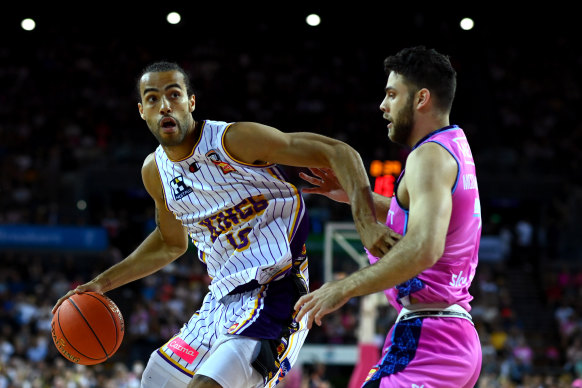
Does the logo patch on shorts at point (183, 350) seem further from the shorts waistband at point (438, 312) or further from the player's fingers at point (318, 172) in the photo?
the shorts waistband at point (438, 312)

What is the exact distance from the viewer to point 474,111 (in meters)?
22.7

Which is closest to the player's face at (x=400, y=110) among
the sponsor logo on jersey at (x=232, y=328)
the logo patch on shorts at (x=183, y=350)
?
the sponsor logo on jersey at (x=232, y=328)

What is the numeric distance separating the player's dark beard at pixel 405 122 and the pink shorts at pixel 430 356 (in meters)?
0.85

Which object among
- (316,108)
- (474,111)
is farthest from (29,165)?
(474,111)

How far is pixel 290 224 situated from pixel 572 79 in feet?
68.4

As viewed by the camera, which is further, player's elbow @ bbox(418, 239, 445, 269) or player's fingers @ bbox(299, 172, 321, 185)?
player's fingers @ bbox(299, 172, 321, 185)

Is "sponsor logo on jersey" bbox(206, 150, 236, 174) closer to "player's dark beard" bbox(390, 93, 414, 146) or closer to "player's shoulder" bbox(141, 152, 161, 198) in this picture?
"player's shoulder" bbox(141, 152, 161, 198)

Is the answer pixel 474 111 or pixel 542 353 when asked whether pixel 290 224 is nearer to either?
pixel 542 353

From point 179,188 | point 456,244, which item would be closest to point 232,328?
point 179,188

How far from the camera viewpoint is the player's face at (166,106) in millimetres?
4566

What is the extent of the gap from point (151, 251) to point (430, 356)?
2.35 m

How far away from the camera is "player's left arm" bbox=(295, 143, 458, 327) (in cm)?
316

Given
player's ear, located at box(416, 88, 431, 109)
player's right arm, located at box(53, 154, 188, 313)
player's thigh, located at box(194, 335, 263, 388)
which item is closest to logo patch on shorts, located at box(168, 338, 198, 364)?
player's thigh, located at box(194, 335, 263, 388)

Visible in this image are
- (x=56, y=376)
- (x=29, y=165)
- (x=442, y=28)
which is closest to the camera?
(x=56, y=376)
